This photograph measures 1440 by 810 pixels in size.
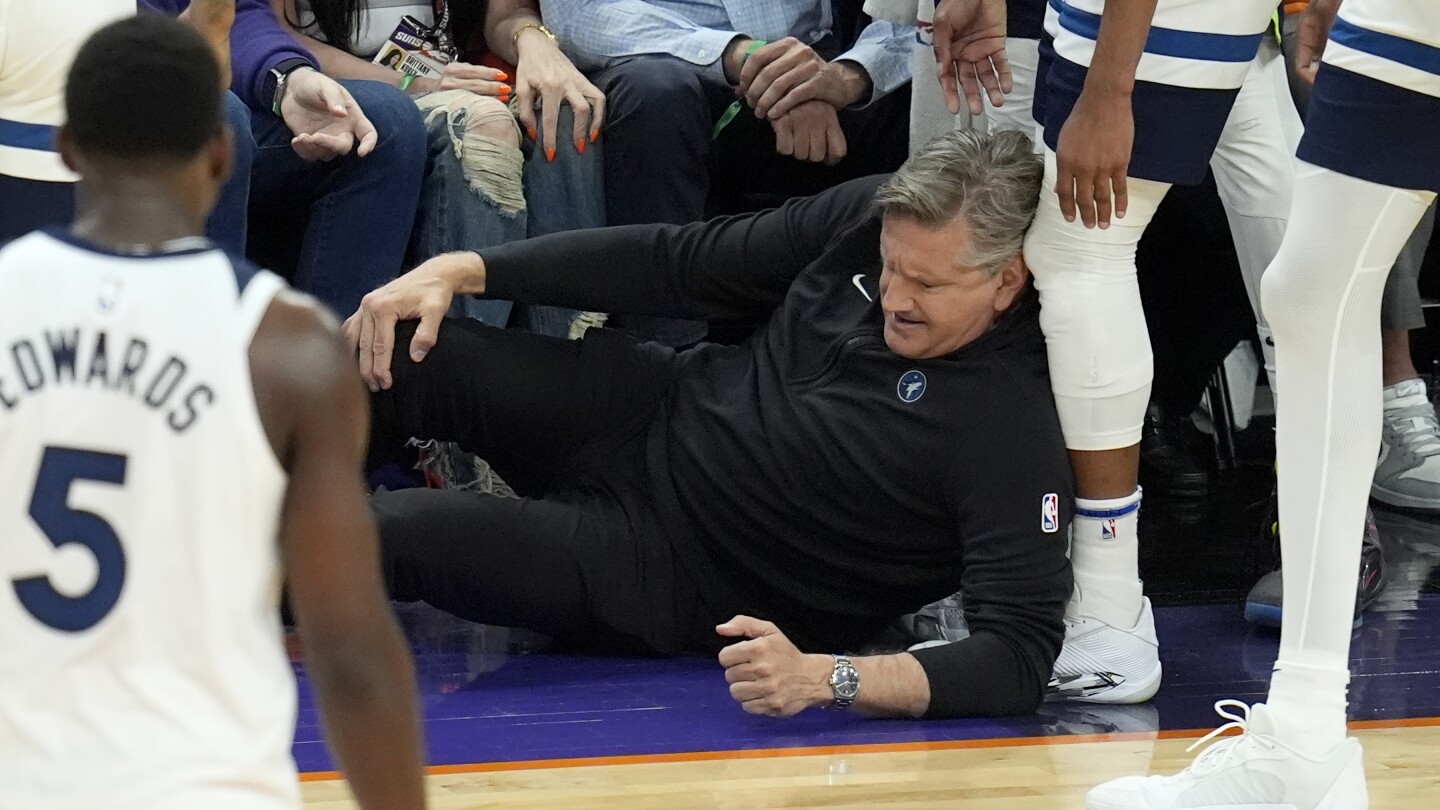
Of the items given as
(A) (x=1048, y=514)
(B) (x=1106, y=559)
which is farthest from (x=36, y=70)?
(B) (x=1106, y=559)

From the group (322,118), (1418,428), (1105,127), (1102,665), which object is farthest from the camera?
(1418,428)

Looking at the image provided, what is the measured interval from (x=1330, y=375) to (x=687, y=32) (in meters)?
1.82

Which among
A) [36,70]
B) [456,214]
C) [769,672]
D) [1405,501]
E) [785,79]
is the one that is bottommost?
[1405,501]

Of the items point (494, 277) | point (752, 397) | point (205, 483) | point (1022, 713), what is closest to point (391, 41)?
point (494, 277)

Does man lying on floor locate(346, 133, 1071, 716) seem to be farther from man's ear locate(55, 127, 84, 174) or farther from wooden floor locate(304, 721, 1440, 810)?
man's ear locate(55, 127, 84, 174)

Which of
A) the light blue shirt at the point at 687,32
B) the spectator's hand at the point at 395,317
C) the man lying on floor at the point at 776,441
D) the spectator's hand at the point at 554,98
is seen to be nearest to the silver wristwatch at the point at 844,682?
the man lying on floor at the point at 776,441

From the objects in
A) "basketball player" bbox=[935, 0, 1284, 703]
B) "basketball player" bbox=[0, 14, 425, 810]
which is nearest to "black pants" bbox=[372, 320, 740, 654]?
"basketball player" bbox=[935, 0, 1284, 703]

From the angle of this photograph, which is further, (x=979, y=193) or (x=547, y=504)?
(x=547, y=504)

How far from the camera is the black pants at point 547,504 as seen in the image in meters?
2.61

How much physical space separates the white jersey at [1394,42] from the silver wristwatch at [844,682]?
0.98 metres

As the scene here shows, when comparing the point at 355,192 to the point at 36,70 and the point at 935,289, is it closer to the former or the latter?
the point at 36,70

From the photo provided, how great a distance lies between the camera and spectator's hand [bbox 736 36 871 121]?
11.2 ft

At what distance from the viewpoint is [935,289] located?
99.7 inches

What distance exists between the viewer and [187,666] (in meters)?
1.25
